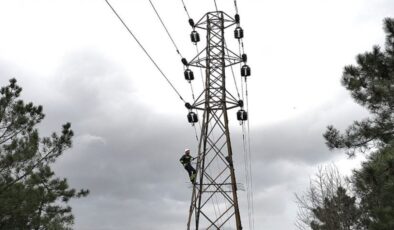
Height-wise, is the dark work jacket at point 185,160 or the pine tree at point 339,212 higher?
the pine tree at point 339,212

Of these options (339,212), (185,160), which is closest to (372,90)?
(185,160)

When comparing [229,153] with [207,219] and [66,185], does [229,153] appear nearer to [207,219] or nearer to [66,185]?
[207,219]

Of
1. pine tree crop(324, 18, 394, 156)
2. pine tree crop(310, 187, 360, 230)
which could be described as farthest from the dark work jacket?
pine tree crop(310, 187, 360, 230)

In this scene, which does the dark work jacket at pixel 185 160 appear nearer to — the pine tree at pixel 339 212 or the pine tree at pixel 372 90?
the pine tree at pixel 372 90

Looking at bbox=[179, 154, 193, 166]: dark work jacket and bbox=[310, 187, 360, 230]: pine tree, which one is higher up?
bbox=[310, 187, 360, 230]: pine tree

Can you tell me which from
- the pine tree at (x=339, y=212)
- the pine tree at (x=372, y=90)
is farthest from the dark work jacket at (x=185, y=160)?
the pine tree at (x=339, y=212)

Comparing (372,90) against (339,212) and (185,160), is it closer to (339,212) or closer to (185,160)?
(185,160)

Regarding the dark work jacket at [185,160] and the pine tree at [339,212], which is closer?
the dark work jacket at [185,160]

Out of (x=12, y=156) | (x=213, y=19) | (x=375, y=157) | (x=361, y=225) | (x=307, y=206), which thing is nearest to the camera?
(x=375, y=157)

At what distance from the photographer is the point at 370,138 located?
453 inches

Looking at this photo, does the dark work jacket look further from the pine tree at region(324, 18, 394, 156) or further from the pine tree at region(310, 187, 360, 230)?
the pine tree at region(310, 187, 360, 230)

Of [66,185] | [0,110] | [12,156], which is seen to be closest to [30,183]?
[12,156]

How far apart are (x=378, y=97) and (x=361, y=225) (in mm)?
12083

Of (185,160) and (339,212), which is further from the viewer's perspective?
(339,212)
